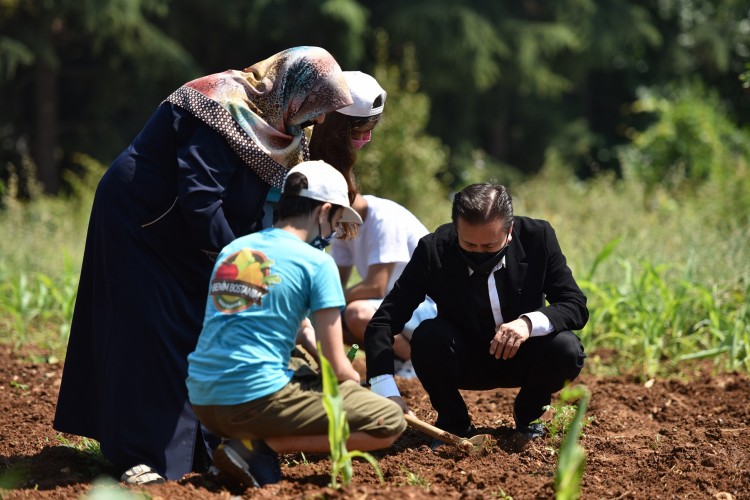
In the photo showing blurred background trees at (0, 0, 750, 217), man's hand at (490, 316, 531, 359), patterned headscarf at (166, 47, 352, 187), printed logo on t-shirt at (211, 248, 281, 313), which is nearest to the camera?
printed logo on t-shirt at (211, 248, 281, 313)

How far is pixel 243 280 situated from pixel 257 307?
0.09 metres

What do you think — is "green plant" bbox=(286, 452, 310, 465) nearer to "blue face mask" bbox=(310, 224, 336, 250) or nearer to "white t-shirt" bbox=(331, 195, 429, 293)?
"blue face mask" bbox=(310, 224, 336, 250)

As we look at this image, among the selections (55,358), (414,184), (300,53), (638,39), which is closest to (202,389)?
(300,53)

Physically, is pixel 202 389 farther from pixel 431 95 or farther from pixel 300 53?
pixel 431 95

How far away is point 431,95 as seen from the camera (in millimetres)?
15250

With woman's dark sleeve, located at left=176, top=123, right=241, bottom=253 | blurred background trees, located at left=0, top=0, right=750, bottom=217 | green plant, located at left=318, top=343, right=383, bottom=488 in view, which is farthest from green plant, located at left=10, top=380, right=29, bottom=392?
blurred background trees, located at left=0, top=0, right=750, bottom=217

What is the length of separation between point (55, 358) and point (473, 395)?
2230 millimetres

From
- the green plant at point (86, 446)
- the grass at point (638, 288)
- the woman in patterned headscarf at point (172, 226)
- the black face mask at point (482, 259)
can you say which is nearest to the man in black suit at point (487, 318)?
the black face mask at point (482, 259)

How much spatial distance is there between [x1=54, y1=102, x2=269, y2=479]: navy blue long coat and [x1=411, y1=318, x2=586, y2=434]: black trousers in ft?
2.77

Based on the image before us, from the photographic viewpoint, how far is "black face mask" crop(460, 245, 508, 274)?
Answer: 3648mm

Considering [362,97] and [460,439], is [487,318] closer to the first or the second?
[460,439]

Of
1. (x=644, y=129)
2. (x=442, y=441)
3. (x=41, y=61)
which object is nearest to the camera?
(x=442, y=441)

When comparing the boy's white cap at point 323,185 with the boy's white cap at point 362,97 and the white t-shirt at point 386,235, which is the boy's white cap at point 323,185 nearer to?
the boy's white cap at point 362,97

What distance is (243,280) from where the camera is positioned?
286cm
